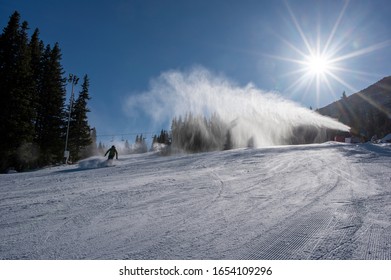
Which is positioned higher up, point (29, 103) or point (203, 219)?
point (29, 103)

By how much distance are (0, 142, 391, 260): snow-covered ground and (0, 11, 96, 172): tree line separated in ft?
61.8

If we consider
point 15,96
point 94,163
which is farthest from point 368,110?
point 15,96

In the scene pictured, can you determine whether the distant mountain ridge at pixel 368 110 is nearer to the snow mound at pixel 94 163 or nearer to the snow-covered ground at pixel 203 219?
the snow mound at pixel 94 163

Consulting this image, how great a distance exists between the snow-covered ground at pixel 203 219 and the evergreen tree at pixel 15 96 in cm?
1856

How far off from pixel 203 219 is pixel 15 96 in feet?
90.2

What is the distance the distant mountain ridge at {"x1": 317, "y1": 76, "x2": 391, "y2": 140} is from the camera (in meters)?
71.6

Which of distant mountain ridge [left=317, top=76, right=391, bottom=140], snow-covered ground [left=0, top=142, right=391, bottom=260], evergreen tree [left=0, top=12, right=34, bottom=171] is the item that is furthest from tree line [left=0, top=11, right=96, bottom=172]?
distant mountain ridge [left=317, top=76, right=391, bottom=140]

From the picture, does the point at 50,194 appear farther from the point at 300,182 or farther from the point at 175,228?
the point at 300,182

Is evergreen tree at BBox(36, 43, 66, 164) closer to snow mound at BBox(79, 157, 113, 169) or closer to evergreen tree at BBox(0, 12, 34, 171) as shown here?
A: evergreen tree at BBox(0, 12, 34, 171)

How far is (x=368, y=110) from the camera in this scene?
3339 inches

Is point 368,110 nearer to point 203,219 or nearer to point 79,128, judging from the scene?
point 79,128

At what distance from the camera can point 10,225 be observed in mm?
5457

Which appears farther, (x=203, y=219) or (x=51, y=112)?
(x=51, y=112)

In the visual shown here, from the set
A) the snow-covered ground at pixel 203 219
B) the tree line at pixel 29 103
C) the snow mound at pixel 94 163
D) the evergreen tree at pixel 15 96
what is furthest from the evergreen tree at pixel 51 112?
the snow-covered ground at pixel 203 219
